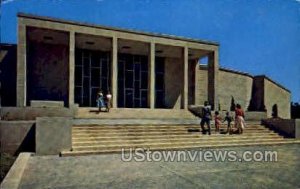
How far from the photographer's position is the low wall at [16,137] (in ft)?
32.7

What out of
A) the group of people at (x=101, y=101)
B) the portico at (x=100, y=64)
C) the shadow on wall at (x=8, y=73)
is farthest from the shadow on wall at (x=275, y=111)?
the shadow on wall at (x=8, y=73)

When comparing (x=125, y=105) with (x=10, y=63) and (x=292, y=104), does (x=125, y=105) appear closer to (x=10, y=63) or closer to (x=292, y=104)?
(x=10, y=63)

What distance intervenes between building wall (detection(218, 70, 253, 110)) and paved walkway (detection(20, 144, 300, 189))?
61.5ft

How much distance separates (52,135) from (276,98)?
25.5 m

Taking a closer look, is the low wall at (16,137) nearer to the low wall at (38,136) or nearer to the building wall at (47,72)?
the low wall at (38,136)

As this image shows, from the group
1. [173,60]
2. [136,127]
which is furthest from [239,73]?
[136,127]

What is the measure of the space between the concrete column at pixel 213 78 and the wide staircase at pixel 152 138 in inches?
314

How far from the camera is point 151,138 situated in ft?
41.1

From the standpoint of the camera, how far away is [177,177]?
6516 millimetres

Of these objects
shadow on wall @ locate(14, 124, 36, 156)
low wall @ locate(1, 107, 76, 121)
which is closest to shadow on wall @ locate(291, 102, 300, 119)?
low wall @ locate(1, 107, 76, 121)

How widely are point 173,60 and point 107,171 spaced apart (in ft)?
67.5

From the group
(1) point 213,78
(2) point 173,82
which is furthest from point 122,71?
(1) point 213,78

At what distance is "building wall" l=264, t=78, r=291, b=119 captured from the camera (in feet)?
95.5

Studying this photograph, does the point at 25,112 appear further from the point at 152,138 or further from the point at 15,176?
the point at 15,176
